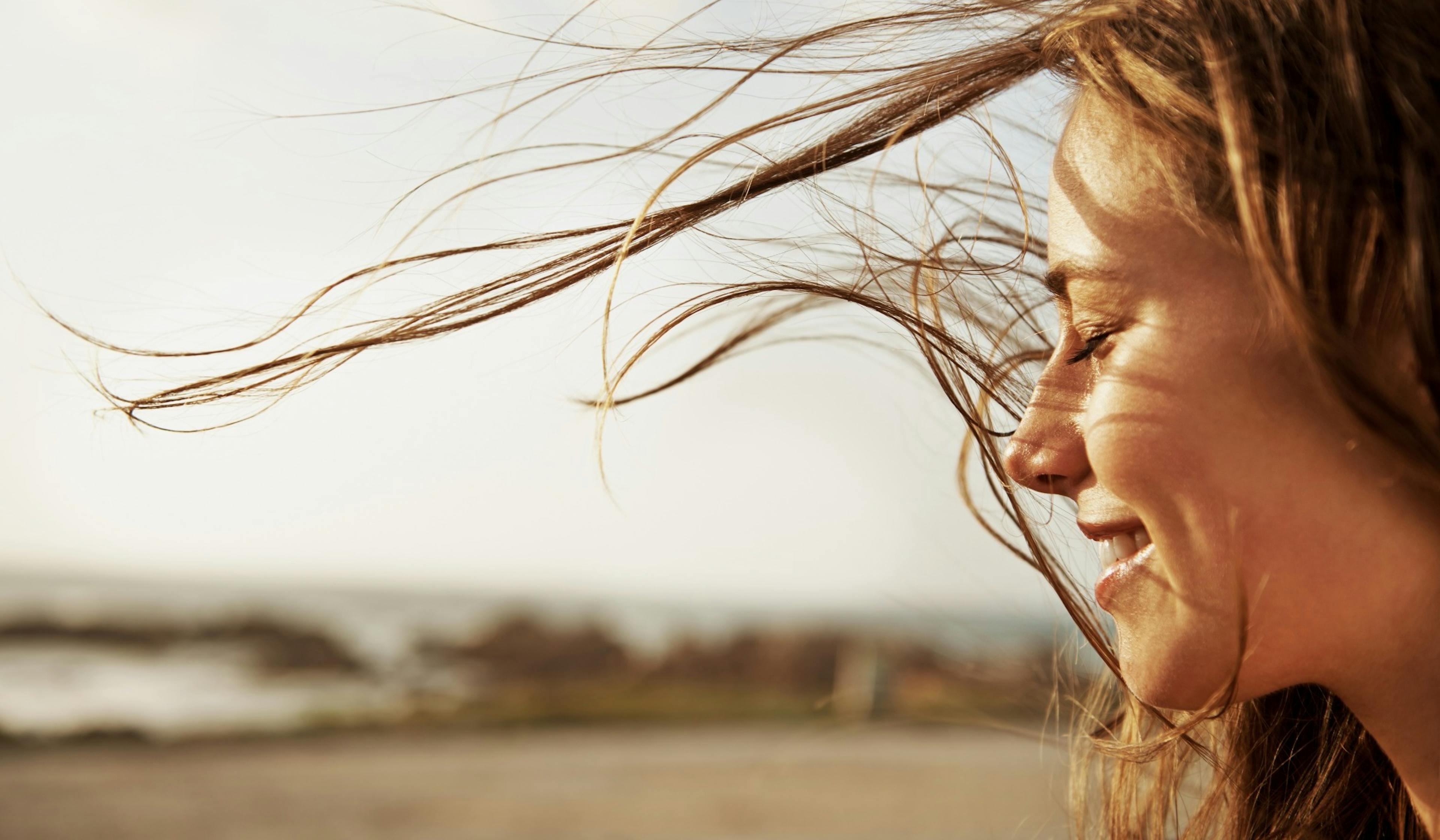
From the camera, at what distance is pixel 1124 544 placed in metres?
1.64

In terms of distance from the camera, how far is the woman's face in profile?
1.41 metres

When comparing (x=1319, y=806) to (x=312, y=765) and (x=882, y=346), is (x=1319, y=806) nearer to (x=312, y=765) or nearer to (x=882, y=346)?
(x=882, y=346)

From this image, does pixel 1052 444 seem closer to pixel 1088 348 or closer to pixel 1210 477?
pixel 1088 348

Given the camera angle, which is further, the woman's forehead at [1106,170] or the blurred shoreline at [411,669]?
the blurred shoreline at [411,669]

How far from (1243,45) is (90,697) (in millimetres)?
14945

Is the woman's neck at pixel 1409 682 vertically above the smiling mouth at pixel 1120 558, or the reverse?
the smiling mouth at pixel 1120 558

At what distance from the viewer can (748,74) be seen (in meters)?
1.97

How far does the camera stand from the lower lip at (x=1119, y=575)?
5.24 ft

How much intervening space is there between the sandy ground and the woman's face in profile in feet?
22.1

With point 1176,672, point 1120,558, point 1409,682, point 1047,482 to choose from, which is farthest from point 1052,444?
point 1409,682

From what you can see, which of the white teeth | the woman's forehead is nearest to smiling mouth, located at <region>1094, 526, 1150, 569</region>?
the white teeth

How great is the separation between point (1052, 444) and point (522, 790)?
8.72m

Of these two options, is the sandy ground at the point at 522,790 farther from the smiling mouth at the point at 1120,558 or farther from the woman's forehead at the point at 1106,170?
the woman's forehead at the point at 1106,170

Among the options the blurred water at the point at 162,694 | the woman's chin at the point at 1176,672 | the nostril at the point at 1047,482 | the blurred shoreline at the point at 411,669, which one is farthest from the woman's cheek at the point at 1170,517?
the blurred water at the point at 162,694
